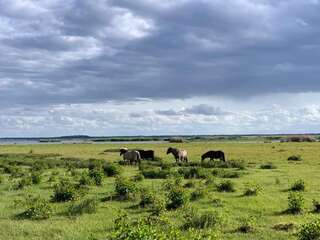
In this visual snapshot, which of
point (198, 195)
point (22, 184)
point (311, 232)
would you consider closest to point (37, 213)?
point (198, 195)

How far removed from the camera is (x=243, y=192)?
20.0m

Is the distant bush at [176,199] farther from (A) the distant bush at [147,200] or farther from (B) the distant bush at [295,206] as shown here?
(B) the distant bush at [295,206]

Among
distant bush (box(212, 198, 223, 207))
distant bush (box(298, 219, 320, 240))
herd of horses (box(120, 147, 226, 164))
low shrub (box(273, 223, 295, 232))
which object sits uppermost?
herd of horses (box(120, 147, 226, 164))

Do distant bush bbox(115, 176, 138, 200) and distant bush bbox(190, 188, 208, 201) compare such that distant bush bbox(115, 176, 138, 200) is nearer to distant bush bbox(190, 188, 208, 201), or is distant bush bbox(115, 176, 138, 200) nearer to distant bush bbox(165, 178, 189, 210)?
distant bush bbox(190, 188, 208, 201)

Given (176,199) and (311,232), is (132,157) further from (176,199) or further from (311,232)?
(311,232)

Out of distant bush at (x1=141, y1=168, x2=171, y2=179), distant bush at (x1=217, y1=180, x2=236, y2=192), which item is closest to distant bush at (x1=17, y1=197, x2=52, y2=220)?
distant bush at (x1=217, y1=180, x2=236, y2=192)

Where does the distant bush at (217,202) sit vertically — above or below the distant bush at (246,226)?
above

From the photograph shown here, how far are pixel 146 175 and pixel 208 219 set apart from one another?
13.7 metres

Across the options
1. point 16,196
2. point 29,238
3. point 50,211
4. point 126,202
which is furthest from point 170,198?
point 16,196

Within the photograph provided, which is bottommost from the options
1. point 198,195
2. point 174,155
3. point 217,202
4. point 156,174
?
point 217,202

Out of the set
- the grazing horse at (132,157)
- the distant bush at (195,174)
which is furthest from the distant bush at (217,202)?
the grazing horse at (132,157)

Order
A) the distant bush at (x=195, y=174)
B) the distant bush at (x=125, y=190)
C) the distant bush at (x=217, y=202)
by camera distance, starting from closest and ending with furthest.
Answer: the distant bush at (x=217, y=202)
the distant bush at (x=125, y=190)
the distant bush at (x=195, y=174)

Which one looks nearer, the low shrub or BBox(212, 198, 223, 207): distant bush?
the low shrub

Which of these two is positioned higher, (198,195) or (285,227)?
(198,195)
